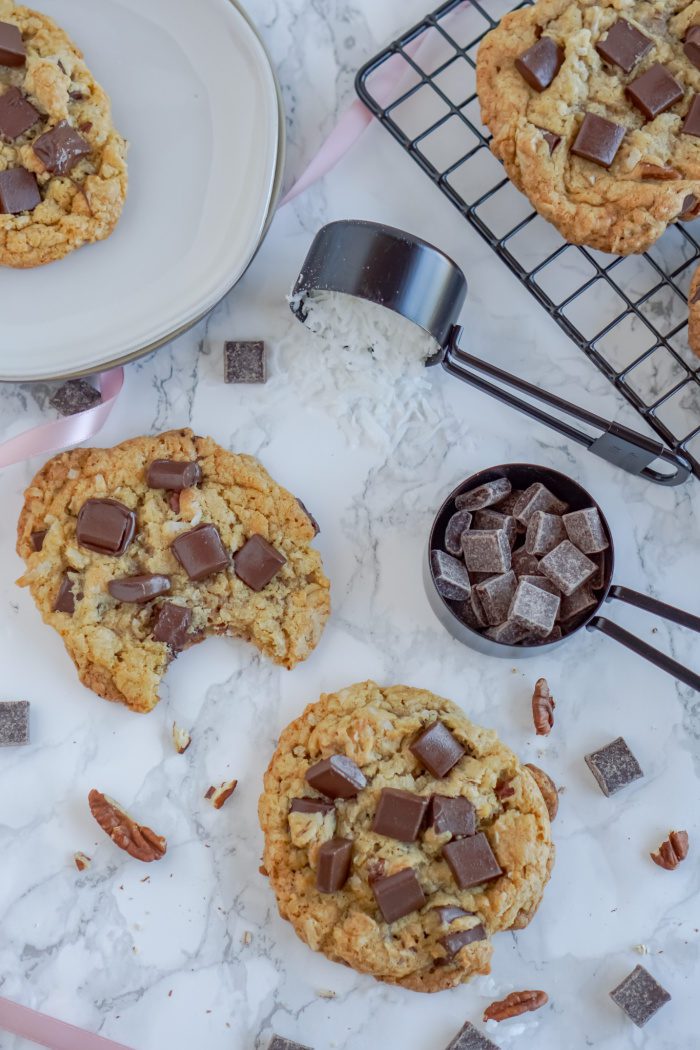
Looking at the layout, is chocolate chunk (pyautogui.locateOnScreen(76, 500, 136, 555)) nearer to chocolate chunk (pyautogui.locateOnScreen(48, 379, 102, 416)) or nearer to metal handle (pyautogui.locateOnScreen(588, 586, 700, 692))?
chocolate chunk (pyautogui.locateOnScreen(48, 379, 102, 416))

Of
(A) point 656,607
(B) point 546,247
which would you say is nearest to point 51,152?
(B) point 546,247

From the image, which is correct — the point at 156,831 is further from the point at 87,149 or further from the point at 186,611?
the point at 87,149

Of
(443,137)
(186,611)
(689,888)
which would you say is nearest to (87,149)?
(443,137)

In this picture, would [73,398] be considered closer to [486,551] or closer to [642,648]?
[486,551]

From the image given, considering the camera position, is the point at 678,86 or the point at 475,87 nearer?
the point at 678,86

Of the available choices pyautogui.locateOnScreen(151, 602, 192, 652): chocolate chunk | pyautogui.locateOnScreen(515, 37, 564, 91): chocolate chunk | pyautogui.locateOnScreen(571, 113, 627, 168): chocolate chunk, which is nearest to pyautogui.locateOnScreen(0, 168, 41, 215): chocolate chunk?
pyautogui.locateOnScreen(151, 602, 192, 652): chocolate chunk
